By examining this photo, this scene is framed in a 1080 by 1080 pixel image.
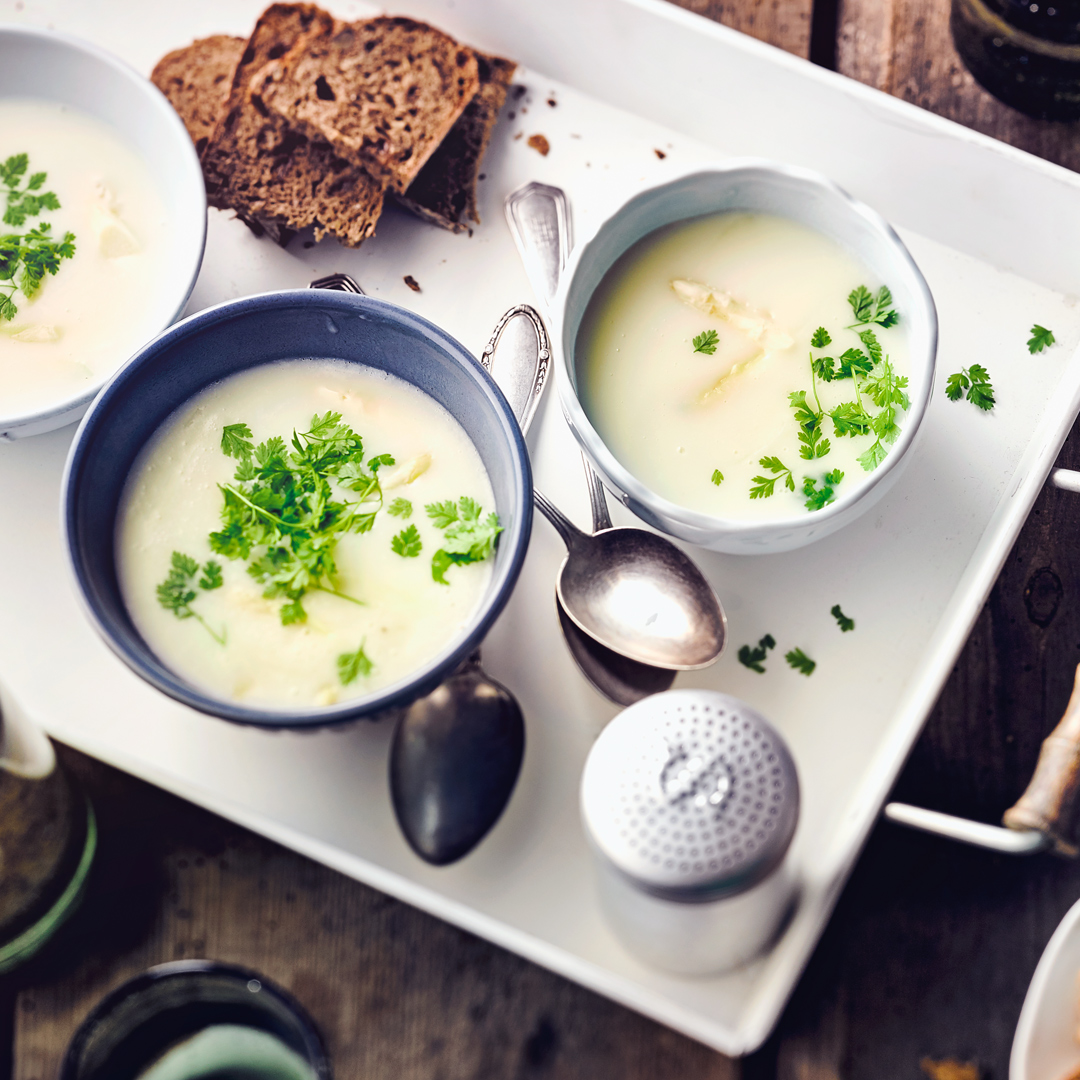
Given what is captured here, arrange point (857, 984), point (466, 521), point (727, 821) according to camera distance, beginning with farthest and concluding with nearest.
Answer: point (857, 984), point (466, 521), point (727, 821)

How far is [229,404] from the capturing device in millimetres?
1286

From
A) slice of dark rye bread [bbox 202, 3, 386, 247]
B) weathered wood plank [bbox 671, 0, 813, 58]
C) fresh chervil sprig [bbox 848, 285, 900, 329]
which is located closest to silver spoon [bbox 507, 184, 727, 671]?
fresh chervil sprig [bbox 848, 285, 900, 329]

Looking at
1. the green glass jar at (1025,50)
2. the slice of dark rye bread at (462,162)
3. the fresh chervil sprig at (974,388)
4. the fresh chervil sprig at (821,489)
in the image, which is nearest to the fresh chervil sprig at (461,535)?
the fresh chervil sprig at (821,489)

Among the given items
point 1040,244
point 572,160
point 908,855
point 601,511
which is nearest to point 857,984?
point 908,855

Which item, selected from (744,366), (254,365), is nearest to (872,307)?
(744,366)

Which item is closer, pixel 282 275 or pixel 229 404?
pixel 229 404

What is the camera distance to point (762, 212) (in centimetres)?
131

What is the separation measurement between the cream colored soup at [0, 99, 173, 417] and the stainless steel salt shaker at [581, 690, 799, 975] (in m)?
0.79

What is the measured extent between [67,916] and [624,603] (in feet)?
2.68

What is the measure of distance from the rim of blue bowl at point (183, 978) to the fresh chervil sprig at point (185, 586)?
409 mm

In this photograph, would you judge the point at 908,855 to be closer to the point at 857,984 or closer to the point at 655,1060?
the point at 857,984

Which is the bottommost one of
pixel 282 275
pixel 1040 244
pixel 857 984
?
pixel 857 984

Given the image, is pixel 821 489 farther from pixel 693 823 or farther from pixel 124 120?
pixel 124 120

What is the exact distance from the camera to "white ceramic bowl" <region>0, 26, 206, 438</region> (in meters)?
1.31
